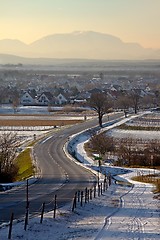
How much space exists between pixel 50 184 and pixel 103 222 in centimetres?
1045

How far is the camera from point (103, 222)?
16.8 m

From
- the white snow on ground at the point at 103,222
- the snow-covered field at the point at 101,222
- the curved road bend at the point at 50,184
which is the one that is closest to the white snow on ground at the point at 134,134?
the curved road bend at the point at 50,184

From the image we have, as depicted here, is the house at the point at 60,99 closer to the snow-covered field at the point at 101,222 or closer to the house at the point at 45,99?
the house at the point at 45,99

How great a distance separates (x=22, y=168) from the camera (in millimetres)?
36281

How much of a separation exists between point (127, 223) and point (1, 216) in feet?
13.8

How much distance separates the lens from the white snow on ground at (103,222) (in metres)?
14.5

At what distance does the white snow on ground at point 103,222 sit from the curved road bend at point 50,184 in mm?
1379

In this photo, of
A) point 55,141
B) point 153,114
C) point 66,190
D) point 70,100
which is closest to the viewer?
point 66,190

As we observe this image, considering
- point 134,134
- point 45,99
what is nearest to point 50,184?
point 134,134

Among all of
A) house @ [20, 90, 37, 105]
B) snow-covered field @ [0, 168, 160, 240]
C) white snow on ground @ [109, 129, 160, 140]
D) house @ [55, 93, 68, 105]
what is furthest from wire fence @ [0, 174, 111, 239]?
house @ [20, 90, 37, 105]

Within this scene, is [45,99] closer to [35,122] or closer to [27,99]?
[27,99]

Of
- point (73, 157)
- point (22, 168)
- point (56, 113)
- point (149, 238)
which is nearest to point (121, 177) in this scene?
point (22, 168)

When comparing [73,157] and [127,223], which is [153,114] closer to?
[73,157]

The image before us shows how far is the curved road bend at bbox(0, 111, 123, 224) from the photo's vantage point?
1919cm
